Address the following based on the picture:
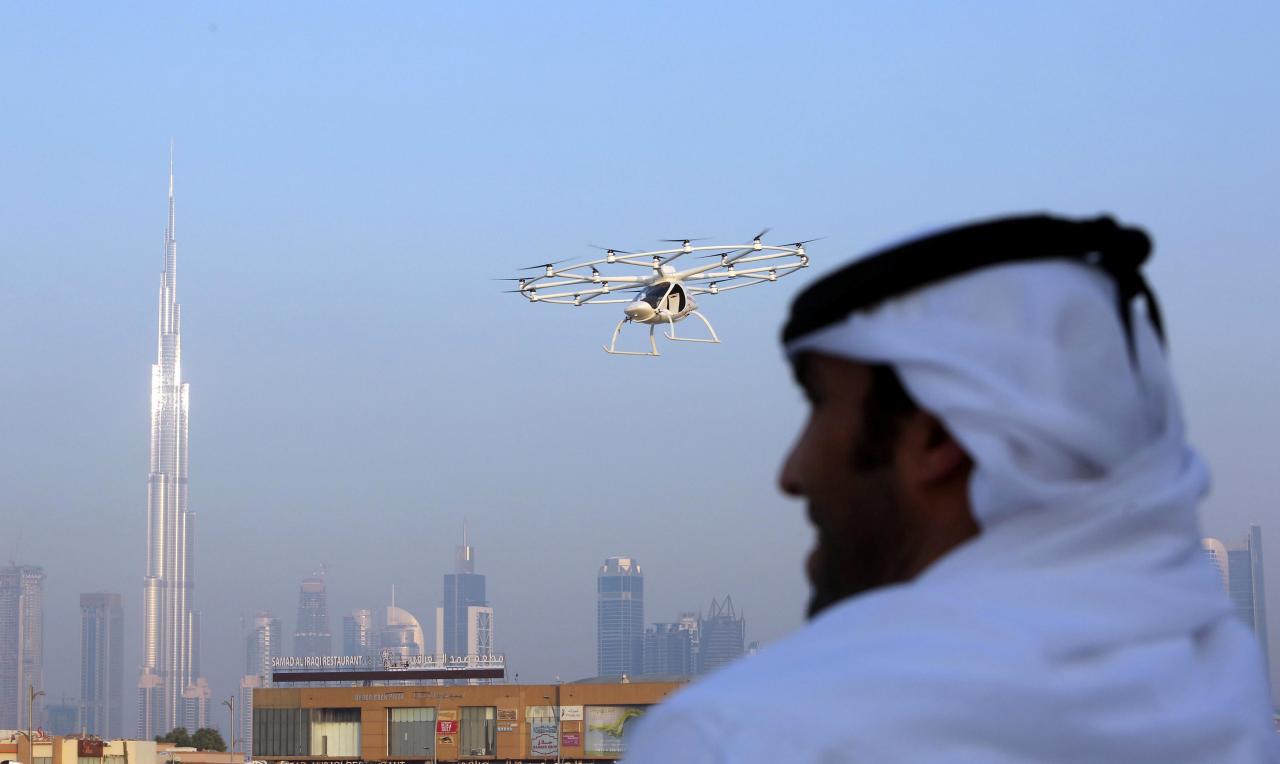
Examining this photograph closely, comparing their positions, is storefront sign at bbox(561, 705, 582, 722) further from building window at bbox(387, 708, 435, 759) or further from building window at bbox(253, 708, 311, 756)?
building window at bbox(253, 708, 311, 756)

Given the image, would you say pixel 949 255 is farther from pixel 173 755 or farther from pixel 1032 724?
pixel 173 755

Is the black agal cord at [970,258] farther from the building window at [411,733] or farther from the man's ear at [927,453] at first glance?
the building window at [411,733]

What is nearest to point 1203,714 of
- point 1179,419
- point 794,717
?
point 1179,419

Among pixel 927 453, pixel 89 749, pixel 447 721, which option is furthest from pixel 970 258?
pixel 447 721

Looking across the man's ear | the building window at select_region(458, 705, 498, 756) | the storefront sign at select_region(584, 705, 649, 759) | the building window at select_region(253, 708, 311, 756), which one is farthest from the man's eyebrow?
the building window at select_region(253, 708, 311, 756)

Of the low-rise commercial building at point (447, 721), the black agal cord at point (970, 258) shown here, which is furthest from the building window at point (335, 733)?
the black agal cord at point (970, 258)
